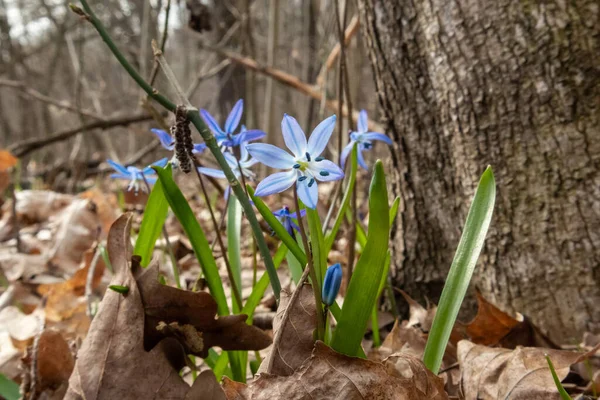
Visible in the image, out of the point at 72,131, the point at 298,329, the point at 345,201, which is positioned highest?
the point at 72,131

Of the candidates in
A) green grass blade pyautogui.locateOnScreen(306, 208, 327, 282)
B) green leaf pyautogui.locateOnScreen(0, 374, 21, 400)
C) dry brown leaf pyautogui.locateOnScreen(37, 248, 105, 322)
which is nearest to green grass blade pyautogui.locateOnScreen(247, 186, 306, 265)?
green grass blade pyautogui.locateOnScreen(306, 208, 327, 282)

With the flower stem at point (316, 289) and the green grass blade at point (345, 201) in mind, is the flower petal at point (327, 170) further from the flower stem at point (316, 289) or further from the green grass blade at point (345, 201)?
the green grass blade at point (345, 201)

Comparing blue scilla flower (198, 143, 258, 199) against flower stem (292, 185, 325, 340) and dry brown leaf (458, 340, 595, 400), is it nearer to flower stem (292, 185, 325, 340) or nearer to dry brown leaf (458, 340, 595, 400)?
flower stem (292, 185, 325, 340)

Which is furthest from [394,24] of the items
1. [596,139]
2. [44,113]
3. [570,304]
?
[44,113]

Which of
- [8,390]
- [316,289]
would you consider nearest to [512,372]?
[316,289]

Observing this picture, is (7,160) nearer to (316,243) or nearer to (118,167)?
(118,167)

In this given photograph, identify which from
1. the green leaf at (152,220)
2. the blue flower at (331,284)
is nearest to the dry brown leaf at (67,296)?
the green leaf at (152,220)

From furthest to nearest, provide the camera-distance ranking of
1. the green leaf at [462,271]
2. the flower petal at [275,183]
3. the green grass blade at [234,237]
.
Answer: the green grass blade at [234,237]
the green leaf at [462,271]
the flower petal at [275,183]
